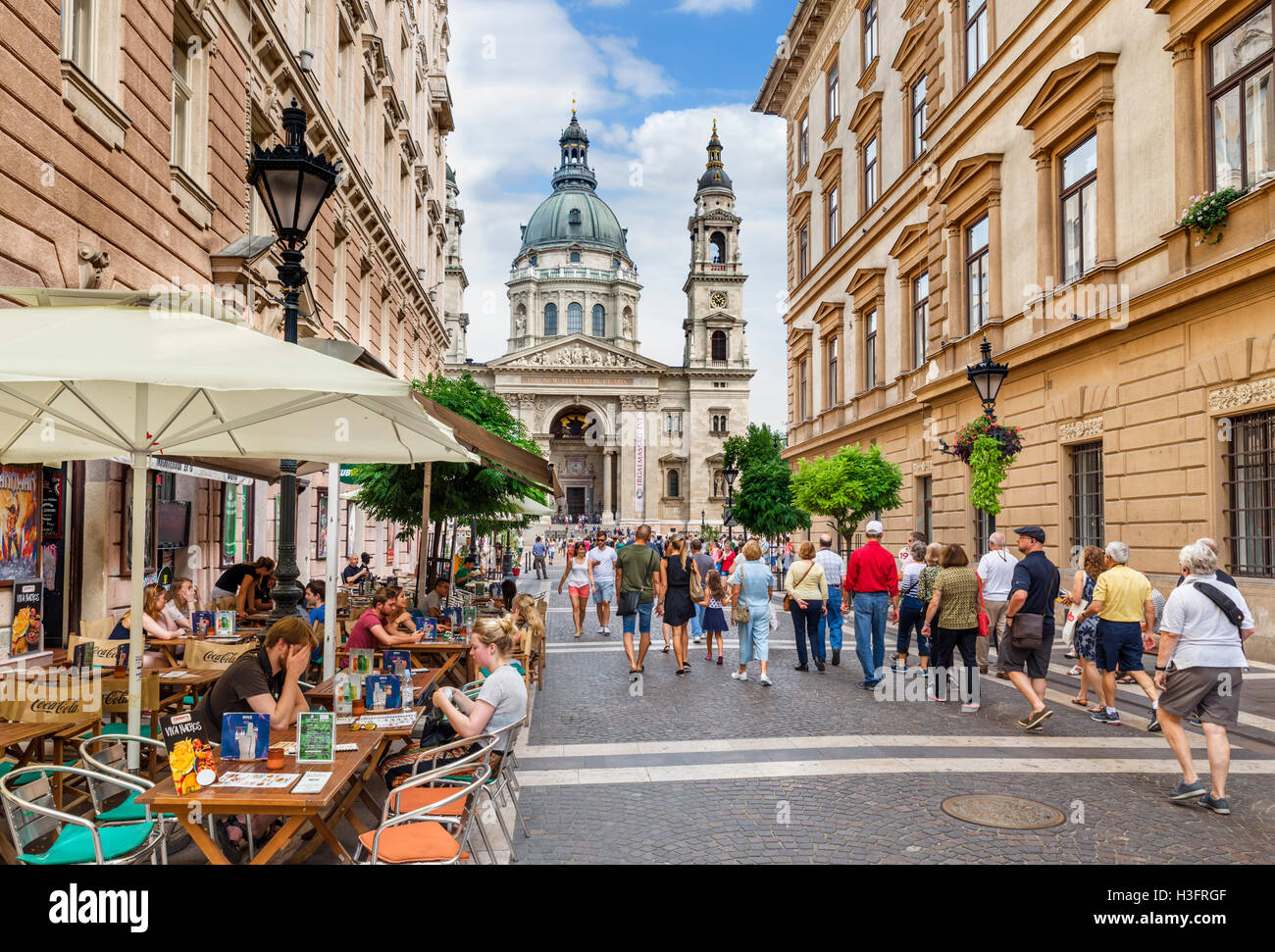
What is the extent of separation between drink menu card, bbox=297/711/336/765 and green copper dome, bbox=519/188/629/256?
92511mm

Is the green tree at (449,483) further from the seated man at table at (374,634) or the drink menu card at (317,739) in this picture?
the drink menu card at (317,739)

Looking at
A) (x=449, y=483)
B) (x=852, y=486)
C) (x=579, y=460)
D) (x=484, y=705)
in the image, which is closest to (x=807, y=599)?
(x=449, y=483)

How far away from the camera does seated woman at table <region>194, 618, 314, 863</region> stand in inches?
191

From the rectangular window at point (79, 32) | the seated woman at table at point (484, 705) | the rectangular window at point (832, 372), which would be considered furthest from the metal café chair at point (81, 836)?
the rectangular window at point (832, 372)

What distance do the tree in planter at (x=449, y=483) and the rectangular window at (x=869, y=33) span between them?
688 inches

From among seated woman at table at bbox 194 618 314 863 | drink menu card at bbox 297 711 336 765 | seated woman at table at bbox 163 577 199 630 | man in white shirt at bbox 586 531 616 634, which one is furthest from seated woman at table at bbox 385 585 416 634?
man in white shirt at bbox 586 531 616 634

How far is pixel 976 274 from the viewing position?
19.2 metres

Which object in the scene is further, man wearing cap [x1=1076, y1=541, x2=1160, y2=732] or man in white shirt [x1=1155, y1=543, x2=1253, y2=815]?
man wearing cap [x1=1076, y1=541, x2=1160, y2=732]

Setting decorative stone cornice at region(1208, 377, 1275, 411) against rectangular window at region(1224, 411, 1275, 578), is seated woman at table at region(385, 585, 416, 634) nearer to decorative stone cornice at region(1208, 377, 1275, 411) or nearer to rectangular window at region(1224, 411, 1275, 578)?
decorative stone cornice at region(1208, 377, 1275, 411)

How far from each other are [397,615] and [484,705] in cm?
390

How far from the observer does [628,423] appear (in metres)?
77.3
